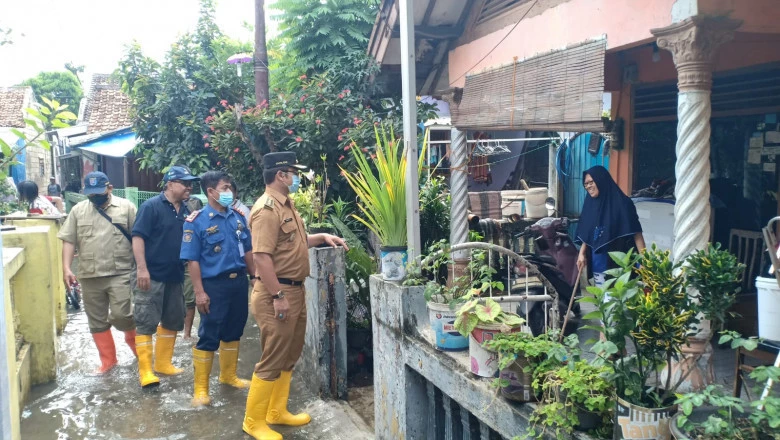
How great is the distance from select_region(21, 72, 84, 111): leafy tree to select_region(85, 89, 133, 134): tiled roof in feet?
70.1

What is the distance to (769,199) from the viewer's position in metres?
5.71

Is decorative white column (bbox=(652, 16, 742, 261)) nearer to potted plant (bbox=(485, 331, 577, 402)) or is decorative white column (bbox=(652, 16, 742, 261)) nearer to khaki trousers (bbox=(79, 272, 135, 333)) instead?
potted plant (bbox=(485, 331, 577, 402))

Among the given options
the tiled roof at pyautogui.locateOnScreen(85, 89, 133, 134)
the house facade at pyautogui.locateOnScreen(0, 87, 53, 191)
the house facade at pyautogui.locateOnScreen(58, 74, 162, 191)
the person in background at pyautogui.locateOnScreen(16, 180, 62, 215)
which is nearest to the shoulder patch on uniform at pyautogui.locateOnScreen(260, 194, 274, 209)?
the person in background at pyautogui.locateOnScreen(16, 180, 62, 215)

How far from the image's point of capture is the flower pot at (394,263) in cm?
429

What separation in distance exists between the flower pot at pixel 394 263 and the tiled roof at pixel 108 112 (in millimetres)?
19587

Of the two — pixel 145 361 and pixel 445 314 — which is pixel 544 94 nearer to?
pixel 445 314

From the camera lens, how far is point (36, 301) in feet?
19.3

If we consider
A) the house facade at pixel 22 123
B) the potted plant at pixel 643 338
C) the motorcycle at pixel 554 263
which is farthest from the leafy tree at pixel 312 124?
the house facade at pixel 22 123

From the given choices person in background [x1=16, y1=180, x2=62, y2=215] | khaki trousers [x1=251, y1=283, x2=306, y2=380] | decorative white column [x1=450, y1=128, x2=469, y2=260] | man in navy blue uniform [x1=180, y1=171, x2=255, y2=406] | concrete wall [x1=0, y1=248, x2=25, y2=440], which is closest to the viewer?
concrete wall [x1=0, y1=248, x2=25, y2=440]

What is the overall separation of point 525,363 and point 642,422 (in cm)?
65

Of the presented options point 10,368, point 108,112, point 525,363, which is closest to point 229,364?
point 10,368

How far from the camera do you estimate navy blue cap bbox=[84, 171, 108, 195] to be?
226 inches

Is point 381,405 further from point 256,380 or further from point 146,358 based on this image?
point 146,358

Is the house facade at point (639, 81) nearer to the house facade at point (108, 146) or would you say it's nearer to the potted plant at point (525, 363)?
the potted plant at point (525, 363)
